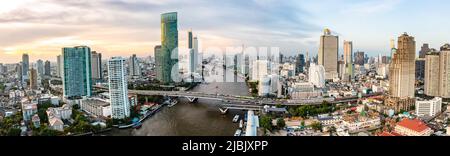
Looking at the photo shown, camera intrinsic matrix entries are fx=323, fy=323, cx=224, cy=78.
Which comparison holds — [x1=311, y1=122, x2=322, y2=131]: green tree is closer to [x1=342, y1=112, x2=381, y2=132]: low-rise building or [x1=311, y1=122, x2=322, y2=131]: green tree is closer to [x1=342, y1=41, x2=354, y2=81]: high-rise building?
[x1=342, y1=112, x2=381, y2=132]: low-rise building

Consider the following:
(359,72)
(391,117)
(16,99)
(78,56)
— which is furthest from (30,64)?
(359,72)

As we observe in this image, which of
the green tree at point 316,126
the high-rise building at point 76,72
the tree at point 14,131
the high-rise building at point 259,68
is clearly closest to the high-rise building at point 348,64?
the high-rise building at point 259,68

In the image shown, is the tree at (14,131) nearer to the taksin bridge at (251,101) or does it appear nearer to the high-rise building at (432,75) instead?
the taksin bridge at (251,101)

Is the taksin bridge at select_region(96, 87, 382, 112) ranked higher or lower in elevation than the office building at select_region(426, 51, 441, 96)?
lower

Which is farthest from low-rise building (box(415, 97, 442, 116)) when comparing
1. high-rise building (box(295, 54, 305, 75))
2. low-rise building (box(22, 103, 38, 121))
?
high-rise building (box(295, 54, 305, 75))

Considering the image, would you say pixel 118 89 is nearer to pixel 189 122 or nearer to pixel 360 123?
pixel 189 122

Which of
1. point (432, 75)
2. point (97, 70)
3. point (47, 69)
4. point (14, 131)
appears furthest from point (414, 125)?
point (47, 69)
